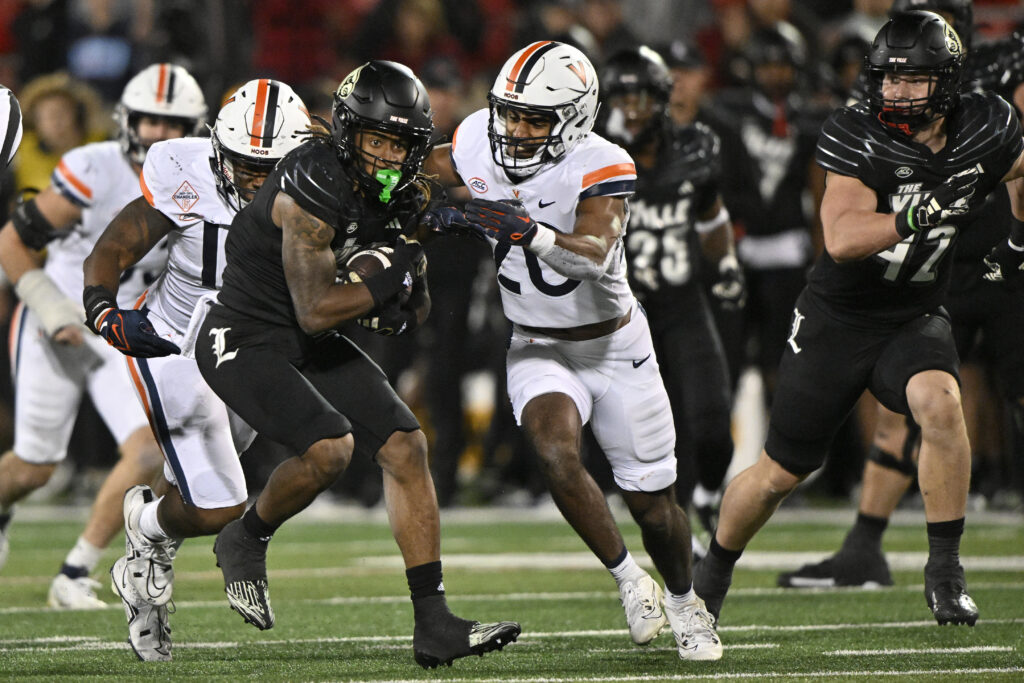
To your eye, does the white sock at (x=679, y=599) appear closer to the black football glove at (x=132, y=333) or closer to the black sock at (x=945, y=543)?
the black sock at (x=945, y=543)

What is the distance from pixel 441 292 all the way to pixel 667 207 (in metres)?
2.86

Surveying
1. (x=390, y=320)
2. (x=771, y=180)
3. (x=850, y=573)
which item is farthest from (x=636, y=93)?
(x=771, y=180)

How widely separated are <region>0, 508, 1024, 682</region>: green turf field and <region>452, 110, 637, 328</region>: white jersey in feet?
3.32

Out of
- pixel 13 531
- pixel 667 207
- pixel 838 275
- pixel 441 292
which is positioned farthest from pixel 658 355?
pixel 13 531

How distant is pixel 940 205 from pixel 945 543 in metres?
0.98

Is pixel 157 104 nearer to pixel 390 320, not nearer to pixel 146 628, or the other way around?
pixel 390 320

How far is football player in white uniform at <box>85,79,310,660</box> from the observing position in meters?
4.70

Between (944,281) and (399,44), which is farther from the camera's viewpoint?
(399,44)

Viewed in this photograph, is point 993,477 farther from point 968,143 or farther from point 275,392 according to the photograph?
point 275,392

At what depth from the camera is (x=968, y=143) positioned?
188 inches

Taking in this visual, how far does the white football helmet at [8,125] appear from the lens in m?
4.75

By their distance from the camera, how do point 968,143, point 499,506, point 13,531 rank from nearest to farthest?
point 968,143, point 13,531, point 499,506

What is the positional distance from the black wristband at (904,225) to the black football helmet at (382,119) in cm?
136

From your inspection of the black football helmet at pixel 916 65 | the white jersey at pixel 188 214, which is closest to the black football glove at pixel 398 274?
the white jersey at pixel 188 214
